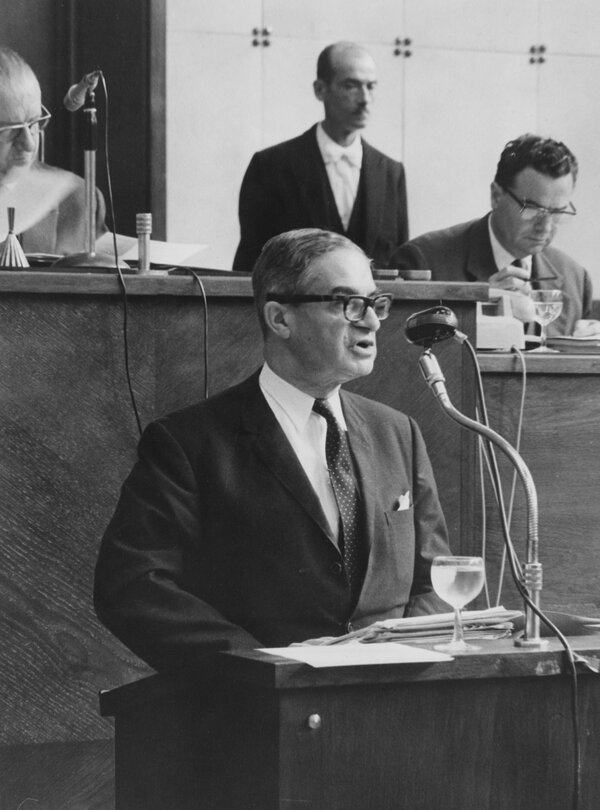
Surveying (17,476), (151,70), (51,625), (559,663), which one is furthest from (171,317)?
(151,70)

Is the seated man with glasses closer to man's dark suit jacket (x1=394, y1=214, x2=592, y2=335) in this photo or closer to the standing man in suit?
man's dark suit jacket (x1=394, y1=214, x2=592, y2=335)

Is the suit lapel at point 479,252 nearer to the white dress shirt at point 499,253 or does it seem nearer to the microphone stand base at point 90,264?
the white dress shirt at point 499,253

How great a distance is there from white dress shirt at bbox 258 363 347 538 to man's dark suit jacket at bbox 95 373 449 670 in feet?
0.12

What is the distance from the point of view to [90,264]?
10.4 ft

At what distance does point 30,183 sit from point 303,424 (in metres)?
1.59

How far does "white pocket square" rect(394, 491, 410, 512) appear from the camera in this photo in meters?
2.64

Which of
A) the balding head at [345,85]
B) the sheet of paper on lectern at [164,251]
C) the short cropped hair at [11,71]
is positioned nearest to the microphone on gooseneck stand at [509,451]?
the sheet of paper on lectern at [164,251]

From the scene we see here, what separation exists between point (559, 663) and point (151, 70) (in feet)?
14.4

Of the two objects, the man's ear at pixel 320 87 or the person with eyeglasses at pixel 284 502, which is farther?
the man's ear at pixel 320 87

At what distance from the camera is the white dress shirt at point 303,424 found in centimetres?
261

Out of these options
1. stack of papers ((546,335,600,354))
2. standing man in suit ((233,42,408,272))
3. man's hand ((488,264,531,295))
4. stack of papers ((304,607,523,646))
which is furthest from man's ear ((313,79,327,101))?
stack of papers ((304,607,523,646))

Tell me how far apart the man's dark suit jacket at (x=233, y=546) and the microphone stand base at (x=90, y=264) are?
22.4 inches

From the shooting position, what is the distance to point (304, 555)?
2492 mm

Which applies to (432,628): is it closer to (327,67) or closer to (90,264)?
(90,264)
